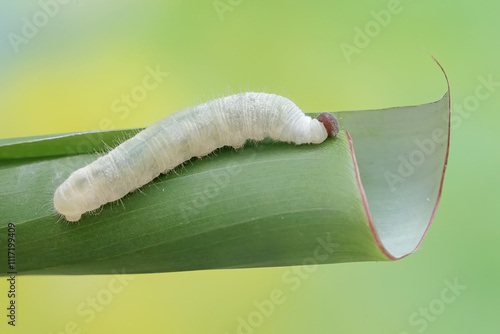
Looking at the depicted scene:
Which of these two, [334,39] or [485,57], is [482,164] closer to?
[485,57]

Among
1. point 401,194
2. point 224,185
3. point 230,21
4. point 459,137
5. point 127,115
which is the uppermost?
point 230,21

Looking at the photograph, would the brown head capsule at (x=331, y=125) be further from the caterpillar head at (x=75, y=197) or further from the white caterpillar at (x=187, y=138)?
the caterpillar head at (x=75, y=197)

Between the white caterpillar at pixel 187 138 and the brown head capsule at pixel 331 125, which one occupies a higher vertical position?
the white caterpillar at pixel 187 138

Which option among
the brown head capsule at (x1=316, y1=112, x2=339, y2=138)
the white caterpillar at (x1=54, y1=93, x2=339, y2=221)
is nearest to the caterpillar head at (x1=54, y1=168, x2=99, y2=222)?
the white caterpillar at (x1=54, y1=93, x2=339, y2=221)

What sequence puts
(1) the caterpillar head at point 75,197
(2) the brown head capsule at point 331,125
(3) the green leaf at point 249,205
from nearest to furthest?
(3) the green leaf at point 249,205 → (1) the caterpillar head at point 75,197 → (2) the brown head capsule at point 331,125

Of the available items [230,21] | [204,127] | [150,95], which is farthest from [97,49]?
[204,127]

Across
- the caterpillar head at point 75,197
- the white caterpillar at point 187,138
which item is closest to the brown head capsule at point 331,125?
the white caterpillar at point 187,138

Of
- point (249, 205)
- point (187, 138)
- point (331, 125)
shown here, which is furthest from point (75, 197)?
point (331, 125)
